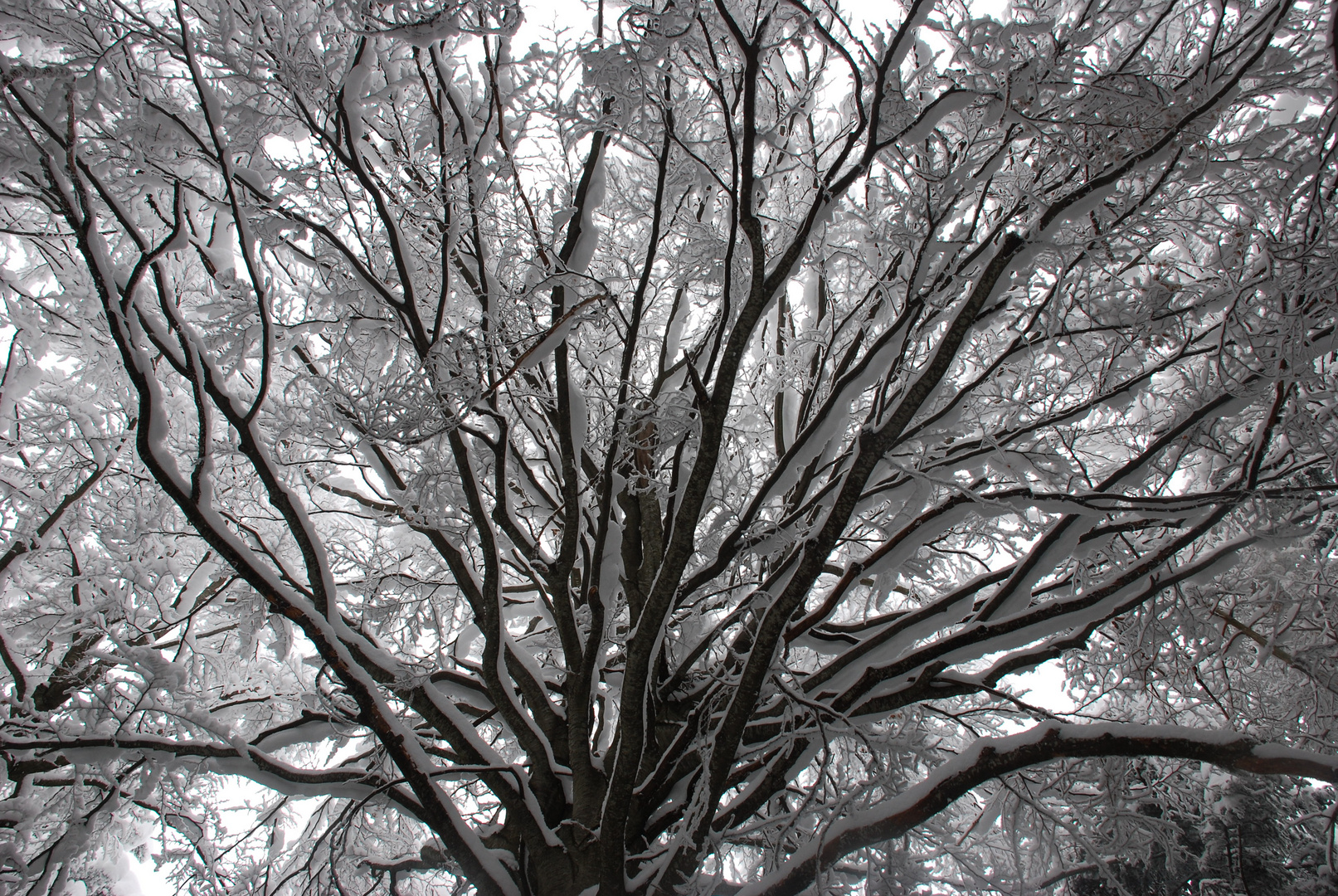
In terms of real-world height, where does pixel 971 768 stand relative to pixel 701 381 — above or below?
below

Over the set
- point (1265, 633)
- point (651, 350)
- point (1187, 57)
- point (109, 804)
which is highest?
point (651, 350)

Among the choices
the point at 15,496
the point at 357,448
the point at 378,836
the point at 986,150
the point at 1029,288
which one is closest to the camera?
the point at 986,150

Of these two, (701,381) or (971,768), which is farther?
(701,381)

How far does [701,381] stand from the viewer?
9.51 ft

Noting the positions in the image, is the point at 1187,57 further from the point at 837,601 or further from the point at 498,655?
the point at 498,655

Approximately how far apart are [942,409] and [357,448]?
310cm

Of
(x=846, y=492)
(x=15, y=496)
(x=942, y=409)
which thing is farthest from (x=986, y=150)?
(x=15, y=496)

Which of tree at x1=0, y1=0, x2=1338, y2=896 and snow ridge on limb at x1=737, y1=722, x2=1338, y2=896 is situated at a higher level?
Answer: tree at x1=0, y1=0, x2=1338, y2=896

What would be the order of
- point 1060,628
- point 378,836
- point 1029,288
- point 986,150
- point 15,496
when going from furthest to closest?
point 15,496 → point 378,836 → point 1029,288 → point 1060,628 → point 986,150

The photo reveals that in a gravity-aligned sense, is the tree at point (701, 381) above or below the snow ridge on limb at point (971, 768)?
above

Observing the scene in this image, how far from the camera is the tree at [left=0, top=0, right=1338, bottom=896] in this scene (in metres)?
2.46

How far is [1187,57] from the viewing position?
10.0 feet

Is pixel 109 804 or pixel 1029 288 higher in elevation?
pixel 1029 288

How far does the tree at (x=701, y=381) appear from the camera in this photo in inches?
96.9
